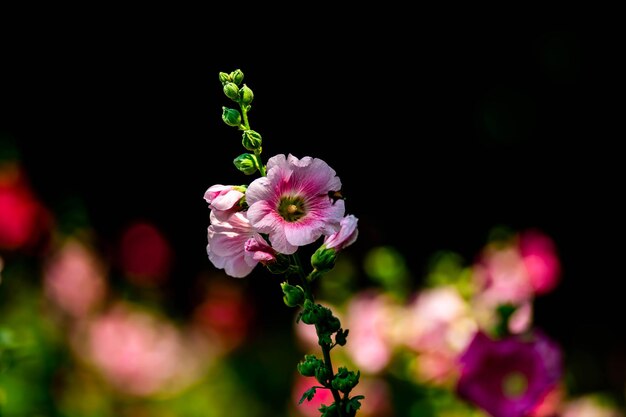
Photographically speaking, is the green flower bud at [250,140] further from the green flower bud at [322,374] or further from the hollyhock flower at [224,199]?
the green flower bud at [322,374]

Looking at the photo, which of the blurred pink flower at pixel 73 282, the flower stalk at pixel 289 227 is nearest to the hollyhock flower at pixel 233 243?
the flower stalk at pixel 289 227

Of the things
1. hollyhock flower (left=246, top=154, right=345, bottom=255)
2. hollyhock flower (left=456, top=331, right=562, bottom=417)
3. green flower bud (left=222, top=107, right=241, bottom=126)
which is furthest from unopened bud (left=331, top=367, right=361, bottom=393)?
hollyhock flower (left=456, top=331, right=562, bottom=417)

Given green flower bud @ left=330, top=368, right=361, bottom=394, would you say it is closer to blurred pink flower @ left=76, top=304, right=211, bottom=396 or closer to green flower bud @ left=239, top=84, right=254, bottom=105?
green flower bud @ left=239, top=84, right=254, bottom=105

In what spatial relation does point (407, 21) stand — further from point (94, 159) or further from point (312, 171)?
point (312, 171)

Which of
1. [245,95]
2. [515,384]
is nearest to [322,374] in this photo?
[245,95]

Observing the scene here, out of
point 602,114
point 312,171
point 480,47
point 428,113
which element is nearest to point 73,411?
point 312,171

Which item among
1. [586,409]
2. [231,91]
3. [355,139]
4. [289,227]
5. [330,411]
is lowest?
[330,411]

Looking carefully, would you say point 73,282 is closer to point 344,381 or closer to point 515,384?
point 515,384
